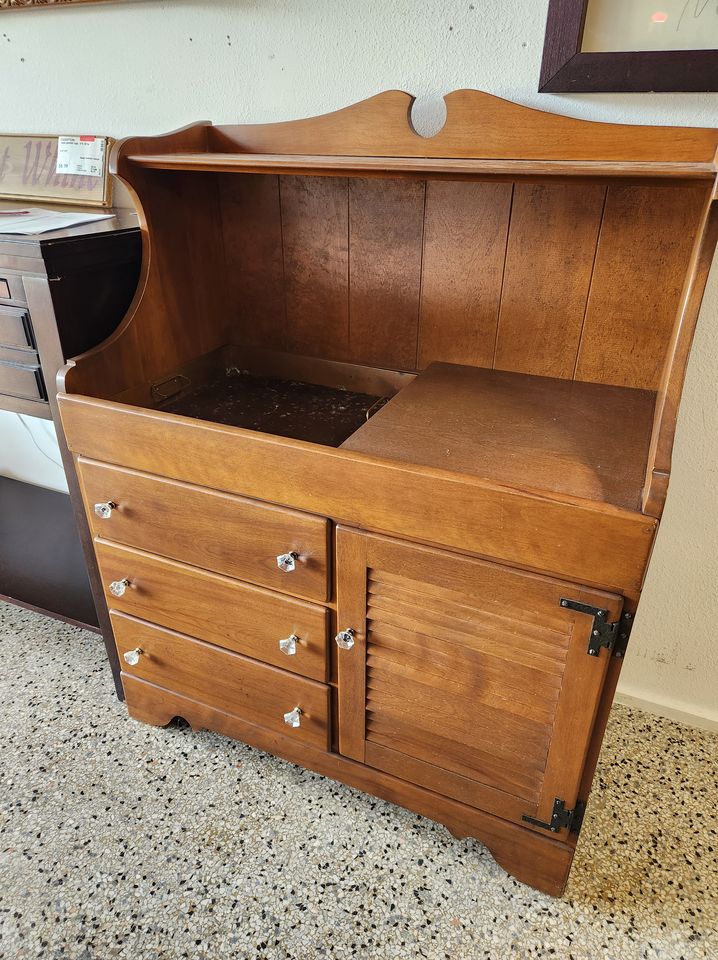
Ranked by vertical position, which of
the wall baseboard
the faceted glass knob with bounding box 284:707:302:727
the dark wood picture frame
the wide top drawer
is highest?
the dark wood picture frame

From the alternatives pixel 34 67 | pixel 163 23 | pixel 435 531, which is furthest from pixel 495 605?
pixel 34 67

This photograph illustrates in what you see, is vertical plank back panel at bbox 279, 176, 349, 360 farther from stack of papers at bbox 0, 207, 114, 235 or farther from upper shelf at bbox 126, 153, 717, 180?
stack of papers at bbox 0, 207, 114, 235

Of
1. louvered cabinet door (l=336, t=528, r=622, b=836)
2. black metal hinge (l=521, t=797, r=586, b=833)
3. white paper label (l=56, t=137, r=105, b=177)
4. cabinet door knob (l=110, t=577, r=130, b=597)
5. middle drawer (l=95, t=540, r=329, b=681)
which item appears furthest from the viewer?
white paper label (l=56, t=137, r=105, b=177)

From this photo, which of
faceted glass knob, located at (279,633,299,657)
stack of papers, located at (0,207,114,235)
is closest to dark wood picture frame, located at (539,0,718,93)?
stack of papers, located at (0,207,114,235)

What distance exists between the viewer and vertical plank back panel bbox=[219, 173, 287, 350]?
1368 mm

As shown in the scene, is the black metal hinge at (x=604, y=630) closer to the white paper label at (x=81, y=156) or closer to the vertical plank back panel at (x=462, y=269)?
the vertical plank back panel at (x=462, y=269)

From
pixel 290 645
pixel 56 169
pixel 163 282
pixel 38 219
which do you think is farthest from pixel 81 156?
pixel 290 645

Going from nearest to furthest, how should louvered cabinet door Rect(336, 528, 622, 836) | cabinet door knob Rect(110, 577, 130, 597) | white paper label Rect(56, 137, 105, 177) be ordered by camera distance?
louvered cabinet door Rect(336, 528, 622, 836) → cabinet door knob Rect(110, 577, 130, 597) → white paper label Rect(56, 137, 105, 177)

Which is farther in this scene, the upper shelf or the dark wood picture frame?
the dark wood picture frame

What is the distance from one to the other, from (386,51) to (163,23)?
0.50 metres

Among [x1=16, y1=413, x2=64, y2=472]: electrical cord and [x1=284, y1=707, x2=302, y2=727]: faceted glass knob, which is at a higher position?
[x1=16, y1=413, x2=64, y2=472]: electrical cord

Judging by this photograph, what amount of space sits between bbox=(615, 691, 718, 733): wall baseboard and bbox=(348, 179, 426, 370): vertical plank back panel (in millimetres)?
973

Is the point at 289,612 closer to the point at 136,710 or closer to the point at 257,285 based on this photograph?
the point at 136,710

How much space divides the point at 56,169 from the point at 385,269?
2.83ft
